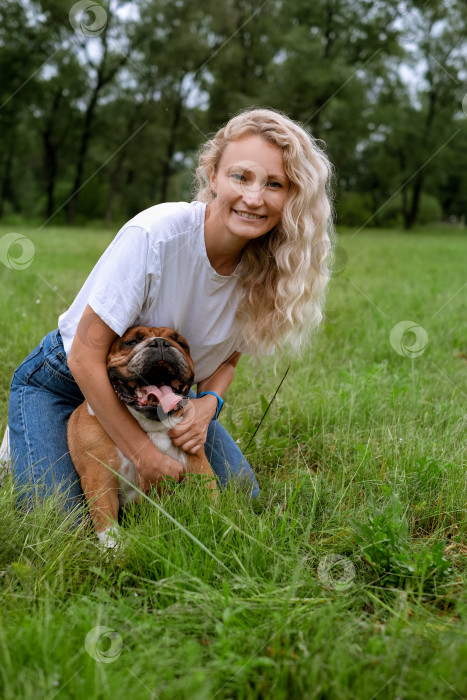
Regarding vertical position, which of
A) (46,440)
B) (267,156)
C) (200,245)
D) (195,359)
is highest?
(267,156)

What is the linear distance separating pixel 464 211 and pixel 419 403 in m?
43.4

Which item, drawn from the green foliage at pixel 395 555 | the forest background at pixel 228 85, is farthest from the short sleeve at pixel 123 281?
the forest background at pixel 228 85

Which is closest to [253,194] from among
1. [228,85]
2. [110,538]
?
[110,538]

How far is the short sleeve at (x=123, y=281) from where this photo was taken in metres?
2.69

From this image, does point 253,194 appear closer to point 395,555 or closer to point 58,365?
point 58,365

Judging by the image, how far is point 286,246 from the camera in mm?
3078

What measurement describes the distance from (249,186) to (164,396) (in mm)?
1086

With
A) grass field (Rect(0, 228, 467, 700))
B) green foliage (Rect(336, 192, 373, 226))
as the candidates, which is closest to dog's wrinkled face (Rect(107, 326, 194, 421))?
grass field (Rect(0, 228, 467, 700))

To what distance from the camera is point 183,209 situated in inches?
116

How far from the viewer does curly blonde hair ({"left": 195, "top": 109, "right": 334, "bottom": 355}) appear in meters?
2.91

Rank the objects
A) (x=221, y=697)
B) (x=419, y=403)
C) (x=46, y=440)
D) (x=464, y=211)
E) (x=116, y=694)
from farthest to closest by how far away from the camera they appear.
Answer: (x=464, y=211)
(x=419, y=403)
(x=46, y=440)
(x=221, y=697)
(x=116, y=694)

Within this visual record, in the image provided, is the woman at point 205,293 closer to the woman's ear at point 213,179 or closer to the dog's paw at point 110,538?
the woman's ear at point 213,179

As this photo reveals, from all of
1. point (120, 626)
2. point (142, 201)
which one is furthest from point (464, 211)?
point (120, 626)

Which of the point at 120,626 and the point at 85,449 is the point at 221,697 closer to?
the point at 120,626
